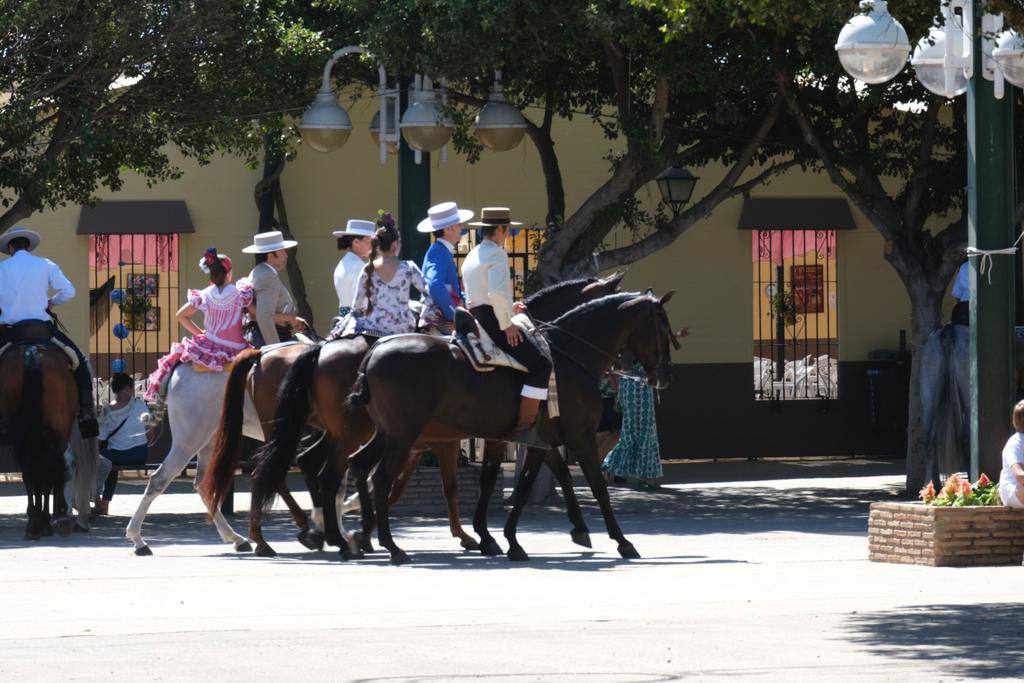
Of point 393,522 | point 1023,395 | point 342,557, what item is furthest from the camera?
point 1023,395

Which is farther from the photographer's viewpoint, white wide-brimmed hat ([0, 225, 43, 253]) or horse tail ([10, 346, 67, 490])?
white wide-brimmed hat ([0, 225, 43, 253])

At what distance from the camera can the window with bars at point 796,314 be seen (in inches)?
1017

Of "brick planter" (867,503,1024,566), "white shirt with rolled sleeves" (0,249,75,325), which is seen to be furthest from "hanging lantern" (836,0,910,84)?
"white shirt with rolled sleeves" (0,249,75,325)

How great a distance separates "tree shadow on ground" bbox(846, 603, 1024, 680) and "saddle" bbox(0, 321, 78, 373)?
25.7ft

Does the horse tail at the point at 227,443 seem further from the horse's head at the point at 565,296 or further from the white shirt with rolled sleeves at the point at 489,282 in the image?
the horse's head at the point at 565,296

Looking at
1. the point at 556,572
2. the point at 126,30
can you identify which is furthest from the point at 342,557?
the point at 126,30

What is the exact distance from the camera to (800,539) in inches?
612

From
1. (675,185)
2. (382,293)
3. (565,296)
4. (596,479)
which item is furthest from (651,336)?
(675,185)

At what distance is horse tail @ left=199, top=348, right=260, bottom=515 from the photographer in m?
14.3

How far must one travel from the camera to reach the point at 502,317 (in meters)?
13.8

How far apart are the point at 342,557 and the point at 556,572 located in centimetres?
185

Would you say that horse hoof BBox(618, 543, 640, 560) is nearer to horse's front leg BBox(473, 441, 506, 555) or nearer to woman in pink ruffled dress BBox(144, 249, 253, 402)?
horse's front leg BBox(473, 441, 506, 555)

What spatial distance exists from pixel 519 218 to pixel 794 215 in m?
3.61

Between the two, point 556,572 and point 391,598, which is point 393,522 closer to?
point 556,572
